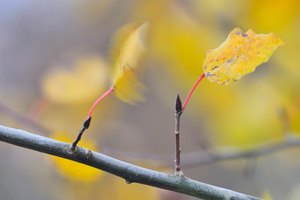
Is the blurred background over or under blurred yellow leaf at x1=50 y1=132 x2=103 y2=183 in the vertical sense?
over

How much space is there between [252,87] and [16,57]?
1239 millimetres

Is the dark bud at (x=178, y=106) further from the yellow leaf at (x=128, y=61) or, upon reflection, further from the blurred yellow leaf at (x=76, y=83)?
the blurred yellow leaf at (x=76, y=83)

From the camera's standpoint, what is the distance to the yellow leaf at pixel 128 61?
517mm

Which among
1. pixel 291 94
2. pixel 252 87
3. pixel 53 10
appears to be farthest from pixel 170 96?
pixel 53 10

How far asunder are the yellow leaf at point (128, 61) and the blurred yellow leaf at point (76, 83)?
59cm

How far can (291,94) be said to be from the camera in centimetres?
110

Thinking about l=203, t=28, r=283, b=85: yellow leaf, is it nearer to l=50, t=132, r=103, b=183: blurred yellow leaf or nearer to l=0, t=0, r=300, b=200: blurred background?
l=0, t=0, r=300, b=200: blurred background

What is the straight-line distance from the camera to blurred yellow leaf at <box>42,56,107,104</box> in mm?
1132

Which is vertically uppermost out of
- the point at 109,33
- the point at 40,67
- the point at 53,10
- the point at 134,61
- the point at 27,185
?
the point at 53,10

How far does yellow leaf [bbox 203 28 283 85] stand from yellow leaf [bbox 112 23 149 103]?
84mm

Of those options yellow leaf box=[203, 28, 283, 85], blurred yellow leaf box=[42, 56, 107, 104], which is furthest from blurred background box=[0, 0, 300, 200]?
yellow leaf box=[203, 28, 283, 85]

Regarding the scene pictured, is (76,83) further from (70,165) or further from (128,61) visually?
(128,61)

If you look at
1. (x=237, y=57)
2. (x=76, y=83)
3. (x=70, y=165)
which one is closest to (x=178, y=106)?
(x=237, y=57)

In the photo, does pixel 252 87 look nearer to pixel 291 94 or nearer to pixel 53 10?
pixel 291 94
